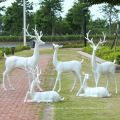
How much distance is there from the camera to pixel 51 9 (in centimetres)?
6456

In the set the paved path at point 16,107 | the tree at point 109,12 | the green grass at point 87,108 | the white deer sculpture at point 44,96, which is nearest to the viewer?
the green grass at point 87,108

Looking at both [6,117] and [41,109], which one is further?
[41,109]

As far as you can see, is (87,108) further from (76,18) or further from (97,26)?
(97,26)

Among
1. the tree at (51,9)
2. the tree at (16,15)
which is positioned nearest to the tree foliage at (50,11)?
the tree at (51,9)

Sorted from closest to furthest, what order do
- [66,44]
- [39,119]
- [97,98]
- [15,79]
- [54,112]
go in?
[39,119] < [54,112] < [97,98] < [15,79] < [66,44]

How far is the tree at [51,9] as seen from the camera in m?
63.3

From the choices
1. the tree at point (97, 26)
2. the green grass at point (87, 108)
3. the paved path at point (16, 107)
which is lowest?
the paved path at point (16, 107)

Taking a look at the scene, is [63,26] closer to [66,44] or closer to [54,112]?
[66,44]

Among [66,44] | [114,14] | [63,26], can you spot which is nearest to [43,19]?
[63,26]

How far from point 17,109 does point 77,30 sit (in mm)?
65482

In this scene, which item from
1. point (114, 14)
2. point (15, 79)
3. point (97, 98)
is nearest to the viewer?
point (97, 98)

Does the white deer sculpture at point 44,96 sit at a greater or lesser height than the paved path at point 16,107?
greater

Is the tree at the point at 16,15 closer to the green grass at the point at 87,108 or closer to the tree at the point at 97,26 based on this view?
the tree at the point at 97,26

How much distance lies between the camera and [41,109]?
6.95m
